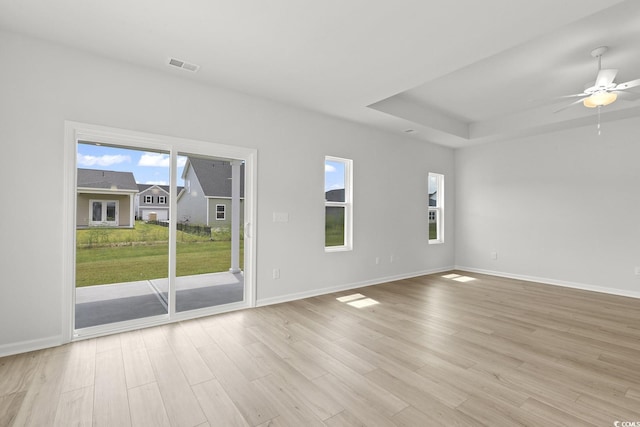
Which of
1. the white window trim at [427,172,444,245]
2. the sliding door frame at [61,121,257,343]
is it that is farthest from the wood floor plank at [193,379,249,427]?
the white window trim at [427,172,444,245]

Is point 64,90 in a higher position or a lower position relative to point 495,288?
higher

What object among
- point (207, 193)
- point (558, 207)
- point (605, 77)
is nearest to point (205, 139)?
point (207, 193)

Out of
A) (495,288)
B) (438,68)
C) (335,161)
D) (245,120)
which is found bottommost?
(495,288)

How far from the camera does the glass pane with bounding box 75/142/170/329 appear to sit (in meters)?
2.97

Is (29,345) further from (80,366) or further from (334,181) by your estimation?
(334,181)

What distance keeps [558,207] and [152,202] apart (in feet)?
21.5

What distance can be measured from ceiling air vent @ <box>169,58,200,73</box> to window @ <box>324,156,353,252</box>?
2263 mm

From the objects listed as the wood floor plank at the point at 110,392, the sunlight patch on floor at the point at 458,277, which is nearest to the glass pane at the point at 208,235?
the wood floor plank at the point at 110,392

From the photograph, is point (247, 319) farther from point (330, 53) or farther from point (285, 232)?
point (330, 53)

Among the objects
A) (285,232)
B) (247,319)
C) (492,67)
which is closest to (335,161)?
(285,232)

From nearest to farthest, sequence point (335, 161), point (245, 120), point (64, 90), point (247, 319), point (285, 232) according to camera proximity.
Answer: point (64, 90), point (247, 319), point (245, 120), point (285, 232), point (335, 161)

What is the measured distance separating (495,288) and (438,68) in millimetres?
3793

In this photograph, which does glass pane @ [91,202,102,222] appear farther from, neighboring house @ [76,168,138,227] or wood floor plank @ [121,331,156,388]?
wood floor plank @ [121,331,156,388]

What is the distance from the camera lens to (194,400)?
74.5 inches
